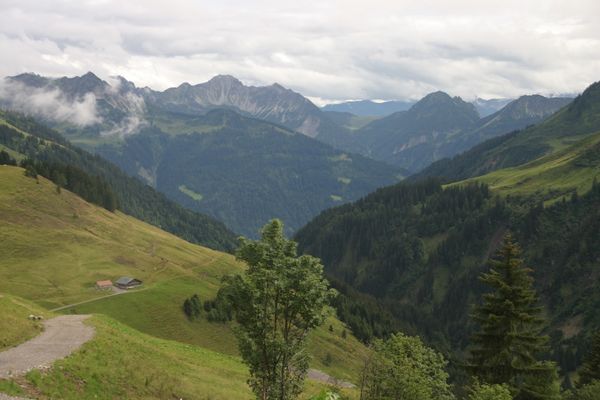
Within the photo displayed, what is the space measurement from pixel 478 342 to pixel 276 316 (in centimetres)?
2182

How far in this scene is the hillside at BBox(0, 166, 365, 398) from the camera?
4488 centimetres

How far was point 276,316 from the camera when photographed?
3197 cm

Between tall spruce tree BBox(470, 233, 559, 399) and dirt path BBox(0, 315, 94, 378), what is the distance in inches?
1331

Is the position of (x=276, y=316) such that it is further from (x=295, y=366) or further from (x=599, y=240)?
(x=599, y=240)

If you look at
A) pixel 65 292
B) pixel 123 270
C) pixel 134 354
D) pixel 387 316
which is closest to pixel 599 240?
pixel 387 316

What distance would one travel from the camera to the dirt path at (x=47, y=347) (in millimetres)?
35472

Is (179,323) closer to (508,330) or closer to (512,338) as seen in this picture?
(508,330)

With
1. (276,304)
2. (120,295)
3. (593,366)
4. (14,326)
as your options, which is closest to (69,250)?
(120,295)

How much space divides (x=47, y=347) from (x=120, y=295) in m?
66.8

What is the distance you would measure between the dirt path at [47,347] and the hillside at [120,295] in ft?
4.40

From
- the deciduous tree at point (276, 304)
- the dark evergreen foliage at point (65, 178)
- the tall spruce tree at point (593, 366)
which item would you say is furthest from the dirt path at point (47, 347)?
the dark evergreen foliage at point (65, 178)

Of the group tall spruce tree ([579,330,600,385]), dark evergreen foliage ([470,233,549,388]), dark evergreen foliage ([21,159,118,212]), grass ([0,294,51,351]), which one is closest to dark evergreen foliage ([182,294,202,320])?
grass ([0,294,51,351])

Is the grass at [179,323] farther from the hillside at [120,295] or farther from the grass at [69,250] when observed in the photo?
the grass at [69,250]

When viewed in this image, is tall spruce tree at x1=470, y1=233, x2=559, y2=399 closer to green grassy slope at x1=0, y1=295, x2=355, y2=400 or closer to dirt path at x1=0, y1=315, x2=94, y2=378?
green grassy slope at x1=0, y1=295, x2=355, y2=400
